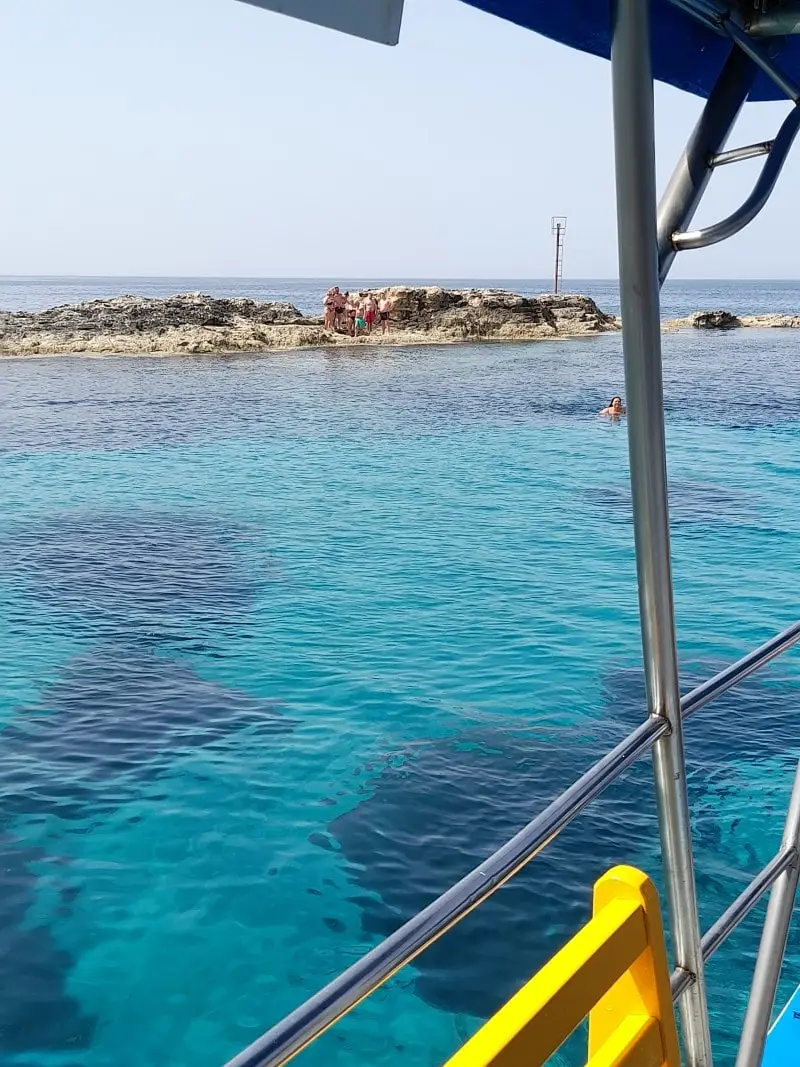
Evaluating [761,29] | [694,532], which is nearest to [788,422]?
[694,532]

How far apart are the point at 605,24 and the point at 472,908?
120cm

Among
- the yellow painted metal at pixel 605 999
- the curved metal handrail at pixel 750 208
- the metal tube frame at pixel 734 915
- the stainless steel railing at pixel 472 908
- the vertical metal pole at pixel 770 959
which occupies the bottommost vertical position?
the vertical metal pole at pixel 770 959

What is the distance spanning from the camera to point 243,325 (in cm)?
2483

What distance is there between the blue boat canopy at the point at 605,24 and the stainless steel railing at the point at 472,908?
780 mm

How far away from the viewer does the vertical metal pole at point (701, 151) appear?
55.6 inches

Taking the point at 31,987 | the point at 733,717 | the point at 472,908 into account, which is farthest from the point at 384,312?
the point at 472,908

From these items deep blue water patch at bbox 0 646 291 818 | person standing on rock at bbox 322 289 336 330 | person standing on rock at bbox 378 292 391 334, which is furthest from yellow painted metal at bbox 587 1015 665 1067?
person standing on rock at bbox 378 292 391 334

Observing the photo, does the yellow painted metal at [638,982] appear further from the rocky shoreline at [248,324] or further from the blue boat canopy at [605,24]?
the rocky shoreline at [248,324]

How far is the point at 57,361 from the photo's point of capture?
22.5m

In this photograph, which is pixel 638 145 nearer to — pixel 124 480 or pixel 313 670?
pixel 313 670

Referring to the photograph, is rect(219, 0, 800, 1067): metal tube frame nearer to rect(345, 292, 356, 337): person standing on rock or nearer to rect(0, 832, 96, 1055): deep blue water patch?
rect(0, 832, 96, 1055): deep blue water patch

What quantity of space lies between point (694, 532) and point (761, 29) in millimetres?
9560

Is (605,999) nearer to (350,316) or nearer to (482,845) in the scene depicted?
(482,845)

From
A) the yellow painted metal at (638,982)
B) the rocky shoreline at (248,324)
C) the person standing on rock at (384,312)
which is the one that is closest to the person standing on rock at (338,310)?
the rocky shoreline at (248,324)
